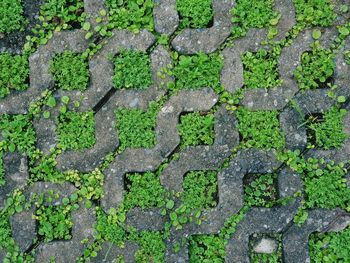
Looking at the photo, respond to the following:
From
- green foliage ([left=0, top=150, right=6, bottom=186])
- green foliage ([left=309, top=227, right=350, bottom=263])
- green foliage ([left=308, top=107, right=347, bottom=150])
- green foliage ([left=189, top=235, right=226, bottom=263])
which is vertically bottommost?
green foliage ([left=309, top=227, right=350, bottom=263])

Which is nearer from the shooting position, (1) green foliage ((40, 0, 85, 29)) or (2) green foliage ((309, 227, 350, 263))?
(2) green foliage ((309, 227, 350, 263))

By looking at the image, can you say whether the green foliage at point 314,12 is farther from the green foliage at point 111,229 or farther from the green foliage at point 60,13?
the green foliage at point 111,229

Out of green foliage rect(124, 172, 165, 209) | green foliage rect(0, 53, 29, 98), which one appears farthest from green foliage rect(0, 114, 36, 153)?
green foliage rect(124, 172, 165, 209)

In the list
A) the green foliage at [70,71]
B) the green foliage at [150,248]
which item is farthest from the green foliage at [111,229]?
the green foliage at [70,71]

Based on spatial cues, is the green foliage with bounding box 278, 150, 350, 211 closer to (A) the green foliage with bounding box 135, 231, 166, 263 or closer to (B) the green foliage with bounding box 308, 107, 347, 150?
(B) the green foliage with bounding box 308, 107, 347, 150

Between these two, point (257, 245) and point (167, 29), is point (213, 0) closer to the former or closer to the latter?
point (167, 29)

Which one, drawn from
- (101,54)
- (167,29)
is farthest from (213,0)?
(101,54)

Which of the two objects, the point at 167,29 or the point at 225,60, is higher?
the point at 167,29
